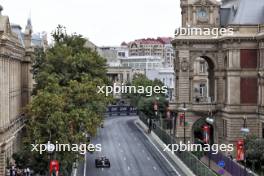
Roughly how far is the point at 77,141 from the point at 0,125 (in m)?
7.23

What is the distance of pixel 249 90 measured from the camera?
241 feet

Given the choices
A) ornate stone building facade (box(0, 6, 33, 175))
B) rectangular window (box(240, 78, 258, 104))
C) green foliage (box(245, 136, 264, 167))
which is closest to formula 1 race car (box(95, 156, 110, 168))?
ornate stone building facade (box(0, 6, 33, 175))

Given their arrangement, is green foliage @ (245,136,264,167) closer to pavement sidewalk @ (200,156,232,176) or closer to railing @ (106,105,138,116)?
pavement sidewalk @ (200,156,232,176)

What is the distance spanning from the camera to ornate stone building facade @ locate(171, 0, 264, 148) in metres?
72.8

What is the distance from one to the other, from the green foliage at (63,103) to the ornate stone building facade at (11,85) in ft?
6.11

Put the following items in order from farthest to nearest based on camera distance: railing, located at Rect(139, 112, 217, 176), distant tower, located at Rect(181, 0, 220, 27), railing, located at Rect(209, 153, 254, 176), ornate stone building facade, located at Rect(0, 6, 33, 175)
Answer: distant tower, located at Rect(181, 0, 220, 27)
ornate stone building facade, located at Rect(0, 6, 33, 175)
railing, located at Rect(139, 112, 217, 176)
railing, located at Rect(209, 153, 254, 176)

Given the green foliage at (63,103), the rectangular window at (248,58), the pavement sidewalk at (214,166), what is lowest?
the pavement sidewalk at (214,166)

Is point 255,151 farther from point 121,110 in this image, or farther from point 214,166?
point 121,110

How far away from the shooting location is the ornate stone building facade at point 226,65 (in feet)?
239

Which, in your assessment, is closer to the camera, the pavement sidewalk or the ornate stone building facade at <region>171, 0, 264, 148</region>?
the pavement sidewalk

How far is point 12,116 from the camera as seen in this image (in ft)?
209

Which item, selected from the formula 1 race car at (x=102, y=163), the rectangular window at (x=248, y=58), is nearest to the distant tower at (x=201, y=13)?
the rectangular window at (x=248, y=58)

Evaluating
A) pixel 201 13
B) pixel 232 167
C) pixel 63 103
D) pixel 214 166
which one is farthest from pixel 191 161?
pixel 201 13

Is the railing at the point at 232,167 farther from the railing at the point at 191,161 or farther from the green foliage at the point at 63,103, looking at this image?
the green foliage at the point at 63,103
